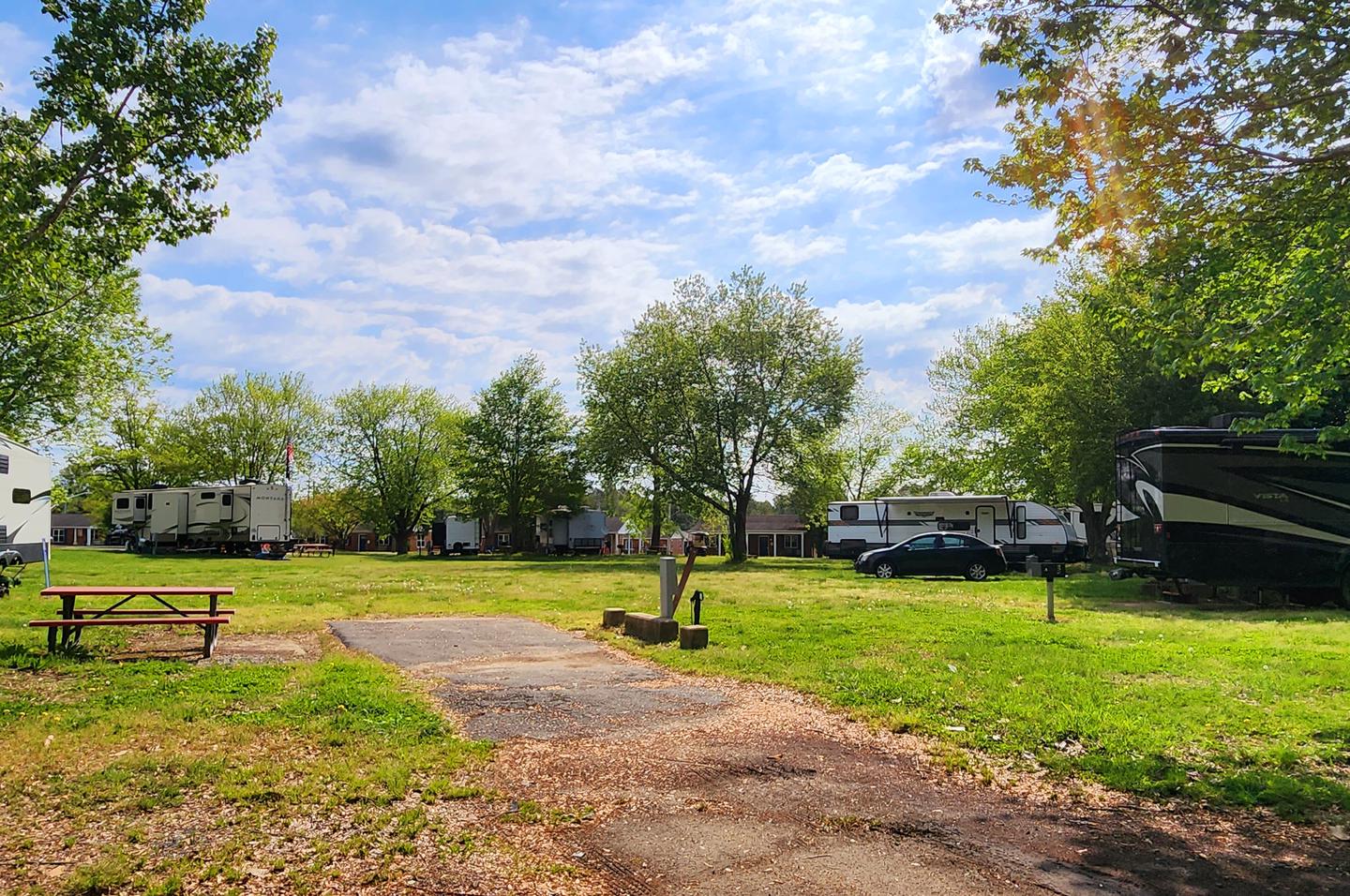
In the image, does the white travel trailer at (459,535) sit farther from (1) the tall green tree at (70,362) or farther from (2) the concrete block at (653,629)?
(2) the concrete block at (653,629)

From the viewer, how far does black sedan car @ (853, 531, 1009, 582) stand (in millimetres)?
24594

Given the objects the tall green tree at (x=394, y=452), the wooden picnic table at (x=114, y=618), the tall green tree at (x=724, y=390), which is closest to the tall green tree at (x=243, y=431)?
the tall green tree at (x=394, y=452)

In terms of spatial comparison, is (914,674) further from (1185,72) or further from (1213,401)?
(1213,401)

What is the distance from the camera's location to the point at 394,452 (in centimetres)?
6425

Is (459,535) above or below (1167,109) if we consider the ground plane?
below

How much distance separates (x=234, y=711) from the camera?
6.65 metres

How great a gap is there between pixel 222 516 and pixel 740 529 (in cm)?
2332


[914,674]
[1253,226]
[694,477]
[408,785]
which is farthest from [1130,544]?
[694,477]

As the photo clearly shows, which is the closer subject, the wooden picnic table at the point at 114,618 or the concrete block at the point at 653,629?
the wooden picnic table at the point at 114,618

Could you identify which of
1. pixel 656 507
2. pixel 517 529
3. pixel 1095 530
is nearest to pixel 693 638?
pixel 1095 530

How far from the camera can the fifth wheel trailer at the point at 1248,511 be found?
15805 mm

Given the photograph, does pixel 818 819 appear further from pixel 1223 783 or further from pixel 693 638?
pixel 693 638

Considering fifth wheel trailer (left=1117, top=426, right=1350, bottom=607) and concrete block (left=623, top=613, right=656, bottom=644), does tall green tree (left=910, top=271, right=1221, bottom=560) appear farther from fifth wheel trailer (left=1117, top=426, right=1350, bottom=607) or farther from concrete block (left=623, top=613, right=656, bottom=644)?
concrete block (left=623, top=613, right=656, bottom=644)

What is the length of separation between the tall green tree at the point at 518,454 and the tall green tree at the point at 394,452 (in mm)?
7378
